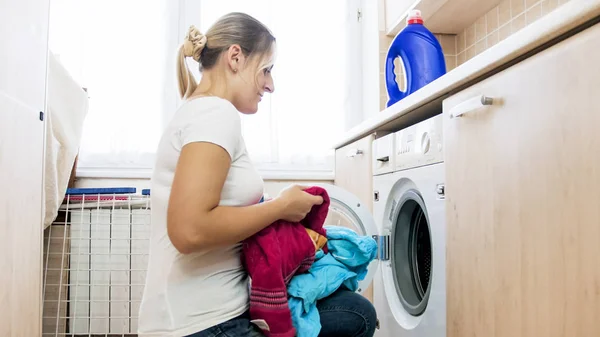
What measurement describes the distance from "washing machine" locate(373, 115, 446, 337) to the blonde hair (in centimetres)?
48

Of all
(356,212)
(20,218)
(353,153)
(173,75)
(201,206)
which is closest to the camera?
(201,206)

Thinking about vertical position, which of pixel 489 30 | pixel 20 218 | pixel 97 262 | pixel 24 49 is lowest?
pixel 97 262

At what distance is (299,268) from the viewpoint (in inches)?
39.7

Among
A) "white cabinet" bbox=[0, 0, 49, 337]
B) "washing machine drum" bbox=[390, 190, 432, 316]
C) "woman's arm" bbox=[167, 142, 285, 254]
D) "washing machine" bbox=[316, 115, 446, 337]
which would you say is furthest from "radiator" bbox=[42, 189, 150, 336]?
"woman's arm" bbox=[167, 142, 285, 254]

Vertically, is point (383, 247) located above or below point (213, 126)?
below

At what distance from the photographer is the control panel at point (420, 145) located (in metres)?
1.27

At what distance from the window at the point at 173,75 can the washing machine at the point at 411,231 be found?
813mm

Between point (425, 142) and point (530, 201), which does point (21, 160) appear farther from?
point (530, 201)

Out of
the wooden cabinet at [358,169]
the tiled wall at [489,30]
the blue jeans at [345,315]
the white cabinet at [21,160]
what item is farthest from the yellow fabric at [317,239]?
the tiled wall at [489,30]

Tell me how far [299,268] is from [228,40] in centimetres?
46

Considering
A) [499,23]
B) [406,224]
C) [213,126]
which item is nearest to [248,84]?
[213,126]

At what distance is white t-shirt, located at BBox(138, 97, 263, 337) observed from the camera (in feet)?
2.91

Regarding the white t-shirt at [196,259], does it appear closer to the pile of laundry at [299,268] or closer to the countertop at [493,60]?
the pile of laundry at [299,268]

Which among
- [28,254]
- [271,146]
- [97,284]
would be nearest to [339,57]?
[271,146]
